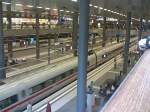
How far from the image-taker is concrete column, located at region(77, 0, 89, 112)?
4.82 metres

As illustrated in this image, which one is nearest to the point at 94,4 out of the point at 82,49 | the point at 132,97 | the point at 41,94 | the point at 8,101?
the point at 41,94

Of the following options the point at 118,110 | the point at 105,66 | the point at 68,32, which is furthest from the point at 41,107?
the point at 68,32

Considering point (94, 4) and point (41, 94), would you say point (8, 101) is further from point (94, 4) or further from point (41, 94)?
point (94, 4)

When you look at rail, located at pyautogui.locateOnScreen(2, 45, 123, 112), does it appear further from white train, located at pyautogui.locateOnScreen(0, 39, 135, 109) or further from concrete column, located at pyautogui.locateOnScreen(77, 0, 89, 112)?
concrete column, located at pyautogui.locateOnScreen(77, 0, 89, 112)

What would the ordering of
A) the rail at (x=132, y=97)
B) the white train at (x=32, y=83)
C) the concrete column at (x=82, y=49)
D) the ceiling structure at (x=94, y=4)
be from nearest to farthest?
the rail at (x=132, y=97)
the concrete column at (x=82, y=49)
the white train at (x=32, y=83)
the ceiling structure at (x=94, y=4)

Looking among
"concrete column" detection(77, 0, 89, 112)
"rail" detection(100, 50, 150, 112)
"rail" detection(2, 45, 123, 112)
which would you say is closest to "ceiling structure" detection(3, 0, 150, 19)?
"rail" detection(2, 45, 123, 112)

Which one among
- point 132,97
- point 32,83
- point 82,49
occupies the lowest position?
point 32,83

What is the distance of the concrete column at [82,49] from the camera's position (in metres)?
4.82

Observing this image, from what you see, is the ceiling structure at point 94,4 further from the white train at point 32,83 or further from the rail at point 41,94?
the rail at point 41,94

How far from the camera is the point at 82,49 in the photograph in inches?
202

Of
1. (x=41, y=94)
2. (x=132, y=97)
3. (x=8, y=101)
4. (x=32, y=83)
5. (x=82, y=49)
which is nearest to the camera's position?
(x=132, y=97)

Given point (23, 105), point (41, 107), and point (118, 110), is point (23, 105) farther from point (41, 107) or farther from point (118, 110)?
point (118, 110)

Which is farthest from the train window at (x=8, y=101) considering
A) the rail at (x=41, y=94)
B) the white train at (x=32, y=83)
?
the rail at (x=41, y=94)

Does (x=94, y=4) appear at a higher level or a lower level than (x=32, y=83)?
higher
